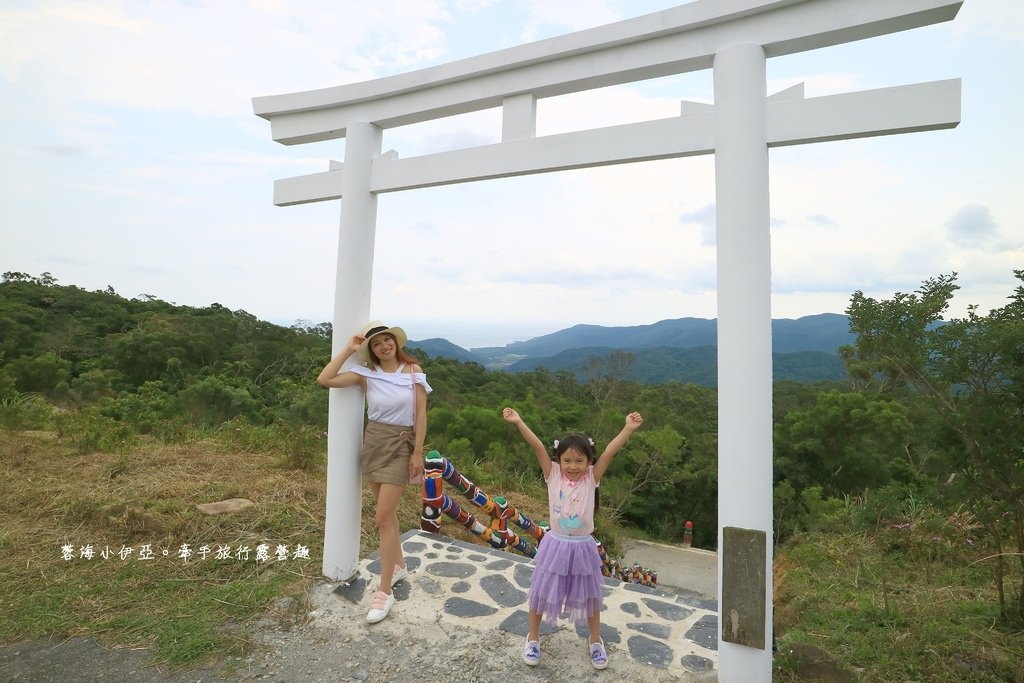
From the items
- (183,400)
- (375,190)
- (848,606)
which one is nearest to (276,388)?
(183,400)

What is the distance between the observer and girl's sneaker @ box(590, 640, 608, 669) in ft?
8.41

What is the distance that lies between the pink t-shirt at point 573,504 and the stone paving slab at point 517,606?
71 cm

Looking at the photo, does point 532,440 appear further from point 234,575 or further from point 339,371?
point 234,575

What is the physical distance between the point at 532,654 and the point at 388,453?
1250 millimetres

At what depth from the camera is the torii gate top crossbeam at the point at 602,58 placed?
2215 millimetres

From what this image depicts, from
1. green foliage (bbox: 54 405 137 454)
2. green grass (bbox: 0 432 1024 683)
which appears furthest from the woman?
green foliage (bbox: 54 405 137 454)

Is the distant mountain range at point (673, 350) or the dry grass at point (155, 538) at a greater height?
the distant mountain range at point (673, 350)

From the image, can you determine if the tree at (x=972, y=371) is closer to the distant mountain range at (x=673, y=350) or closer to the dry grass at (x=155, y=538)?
the distant mountain range at (x=673, y=350)

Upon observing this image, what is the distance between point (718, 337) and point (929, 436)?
122cm

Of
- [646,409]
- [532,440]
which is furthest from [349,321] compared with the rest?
[646,409]

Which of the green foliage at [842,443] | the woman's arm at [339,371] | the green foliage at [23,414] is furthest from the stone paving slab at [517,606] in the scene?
the green foliage at [842,443]

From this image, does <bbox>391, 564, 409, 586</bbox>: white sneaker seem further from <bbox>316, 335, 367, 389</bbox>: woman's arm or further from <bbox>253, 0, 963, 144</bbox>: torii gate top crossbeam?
<bbox>253, 0, 963, 144</bbox>: torii gate top crossbeam

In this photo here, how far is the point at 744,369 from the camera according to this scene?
231 centimetres

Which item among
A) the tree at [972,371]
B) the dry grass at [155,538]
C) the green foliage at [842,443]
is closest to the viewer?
the tree at [972,371]
